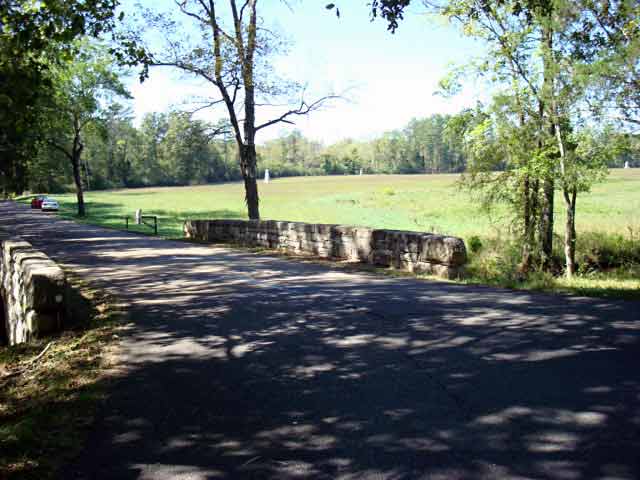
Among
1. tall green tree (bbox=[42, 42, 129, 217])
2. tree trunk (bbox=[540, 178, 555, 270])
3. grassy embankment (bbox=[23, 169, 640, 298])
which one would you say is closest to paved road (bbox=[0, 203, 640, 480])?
grassy embankment (bbox=[23, 169, 640, 298])

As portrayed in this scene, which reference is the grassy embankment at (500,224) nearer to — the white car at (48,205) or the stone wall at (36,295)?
the white car at (48,205)

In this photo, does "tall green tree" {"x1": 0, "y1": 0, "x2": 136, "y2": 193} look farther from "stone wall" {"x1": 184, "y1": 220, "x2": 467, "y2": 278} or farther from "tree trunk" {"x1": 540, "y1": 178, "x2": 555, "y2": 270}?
"tree trunk" {"x1": 540, "y1": 178, "x2": 555, "y2": 270}

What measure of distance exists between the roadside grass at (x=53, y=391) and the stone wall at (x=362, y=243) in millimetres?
6338

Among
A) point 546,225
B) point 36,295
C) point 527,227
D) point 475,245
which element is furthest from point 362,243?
point 475,245

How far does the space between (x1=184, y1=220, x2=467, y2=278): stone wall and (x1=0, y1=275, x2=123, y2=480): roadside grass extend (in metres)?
6.34

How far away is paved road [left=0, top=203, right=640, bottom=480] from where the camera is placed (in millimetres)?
3318

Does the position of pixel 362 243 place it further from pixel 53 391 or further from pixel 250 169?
pixel 250 169

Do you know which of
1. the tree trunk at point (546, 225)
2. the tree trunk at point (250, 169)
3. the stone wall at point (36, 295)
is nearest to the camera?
the stone wall at point (36, 295)

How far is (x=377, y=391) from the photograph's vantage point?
14.4 feet

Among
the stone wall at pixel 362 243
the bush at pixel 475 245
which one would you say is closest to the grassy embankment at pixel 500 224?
the bush at pixel 475 245

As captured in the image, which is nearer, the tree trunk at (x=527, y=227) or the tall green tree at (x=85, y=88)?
the tree trunk at (x=527, y=227)

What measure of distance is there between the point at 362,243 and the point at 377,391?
8751 mm

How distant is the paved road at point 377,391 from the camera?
3318 millimetres

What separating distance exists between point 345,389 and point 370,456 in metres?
1.10
